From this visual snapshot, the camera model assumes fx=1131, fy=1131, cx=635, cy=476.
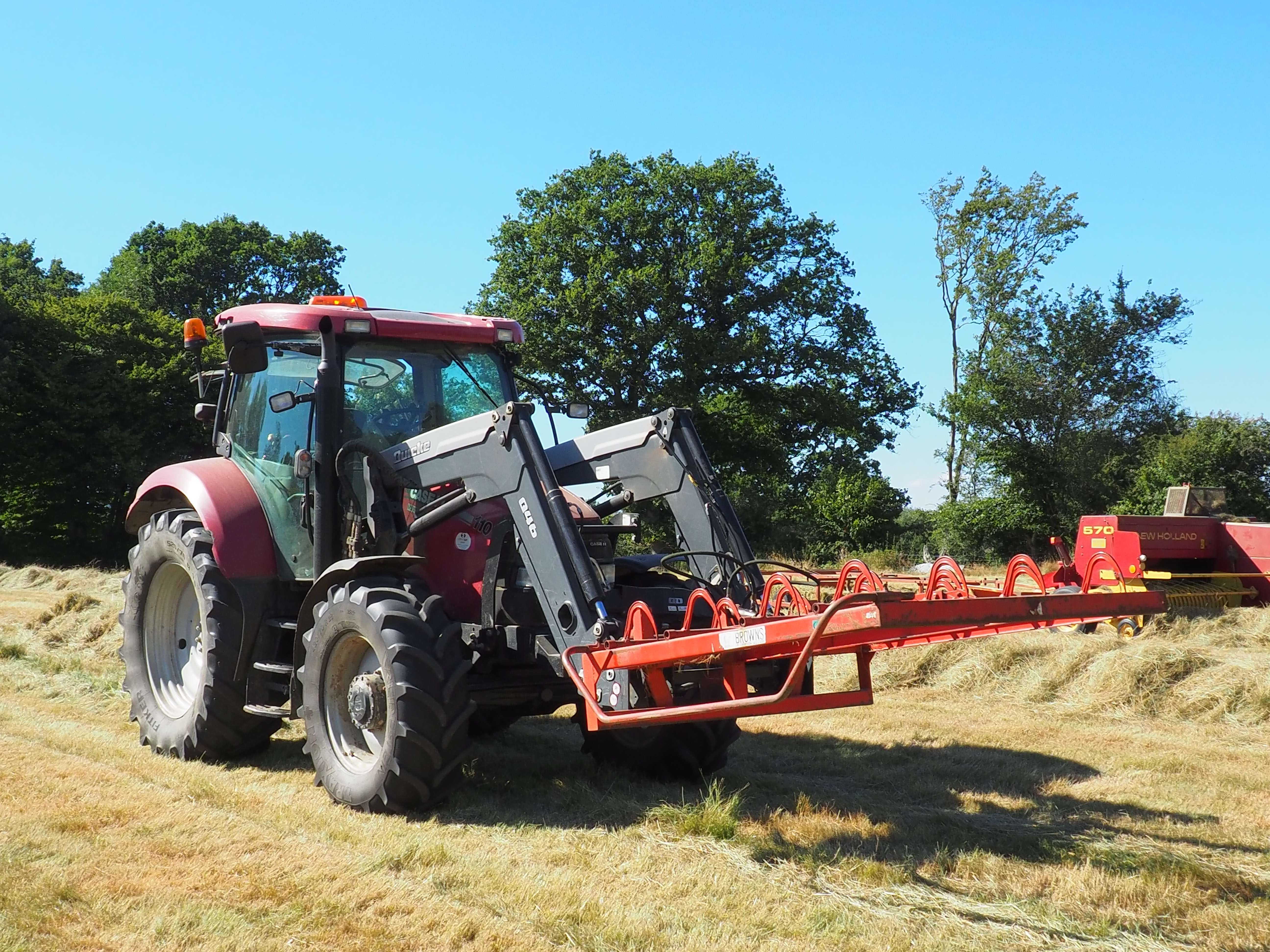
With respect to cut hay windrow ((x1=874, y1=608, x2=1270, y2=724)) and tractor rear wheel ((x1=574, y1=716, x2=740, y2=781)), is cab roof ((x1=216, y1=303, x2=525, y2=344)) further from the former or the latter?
cut hay windrow ((x1=874, y1=608, x2=1270, y2=724))

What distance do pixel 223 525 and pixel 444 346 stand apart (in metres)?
1.69

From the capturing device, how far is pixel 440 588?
20.5ft

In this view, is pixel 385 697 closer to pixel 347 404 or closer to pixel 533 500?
pixel 533 500

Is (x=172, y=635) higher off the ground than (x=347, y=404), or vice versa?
(x=347, y=404)

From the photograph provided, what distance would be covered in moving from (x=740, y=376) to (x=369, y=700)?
90.3 ft

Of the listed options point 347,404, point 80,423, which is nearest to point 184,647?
point 347,404

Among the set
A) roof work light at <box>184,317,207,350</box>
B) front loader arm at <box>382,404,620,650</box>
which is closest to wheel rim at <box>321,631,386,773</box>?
front loader arm at <box>382,404,620,650</box>

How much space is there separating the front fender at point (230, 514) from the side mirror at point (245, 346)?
81 cm

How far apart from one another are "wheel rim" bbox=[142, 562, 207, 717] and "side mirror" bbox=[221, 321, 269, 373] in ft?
5.64

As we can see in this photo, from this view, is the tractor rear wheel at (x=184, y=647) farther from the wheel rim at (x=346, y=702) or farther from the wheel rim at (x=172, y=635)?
the wheel rim at (x=346, y=702)

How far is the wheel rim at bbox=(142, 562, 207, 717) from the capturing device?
7.44m

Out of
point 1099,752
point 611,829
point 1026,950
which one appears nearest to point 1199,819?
point 1099,752

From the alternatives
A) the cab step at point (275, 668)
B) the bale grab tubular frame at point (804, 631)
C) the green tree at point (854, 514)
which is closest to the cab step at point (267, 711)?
the cab step at point (275, 668)

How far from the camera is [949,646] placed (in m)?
10.6
